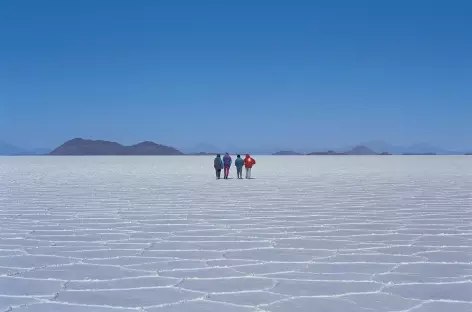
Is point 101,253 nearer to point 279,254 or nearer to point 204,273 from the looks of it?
point 204,273

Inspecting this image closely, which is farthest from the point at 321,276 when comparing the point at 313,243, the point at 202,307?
the point at 313,243

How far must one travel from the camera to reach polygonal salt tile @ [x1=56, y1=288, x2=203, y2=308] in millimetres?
3598

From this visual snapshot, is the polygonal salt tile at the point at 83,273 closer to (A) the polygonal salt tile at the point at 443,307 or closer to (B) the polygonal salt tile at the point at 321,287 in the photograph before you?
(B) the polygonal salt tile at the point at 321,287

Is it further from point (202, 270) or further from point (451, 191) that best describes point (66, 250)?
point (451, 191)

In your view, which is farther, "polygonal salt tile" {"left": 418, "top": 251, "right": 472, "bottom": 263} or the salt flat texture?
"polygonal salt tile" {"left": 418, "top": 251, "right": 472, "bottom": 263}

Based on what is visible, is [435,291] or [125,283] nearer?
[435,291]

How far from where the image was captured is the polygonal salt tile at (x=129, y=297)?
360 cm

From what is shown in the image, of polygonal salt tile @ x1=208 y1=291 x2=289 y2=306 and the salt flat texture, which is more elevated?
the salt flat texture

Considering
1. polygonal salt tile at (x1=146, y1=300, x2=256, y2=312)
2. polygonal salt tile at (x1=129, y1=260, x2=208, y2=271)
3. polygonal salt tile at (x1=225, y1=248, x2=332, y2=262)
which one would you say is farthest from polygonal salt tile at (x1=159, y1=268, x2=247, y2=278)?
polygonal salt tile at (x1=146, y1=300, x2=256, y2=312)

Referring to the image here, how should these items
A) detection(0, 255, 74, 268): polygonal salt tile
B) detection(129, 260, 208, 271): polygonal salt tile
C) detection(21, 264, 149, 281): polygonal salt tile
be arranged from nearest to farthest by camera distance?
detection(21, 264, 149, 281): polygonal salt tile < detection(129, 260, 208, 271): polygonal salt tile < detection(0, 255, 74, 268): polygonal salt tile

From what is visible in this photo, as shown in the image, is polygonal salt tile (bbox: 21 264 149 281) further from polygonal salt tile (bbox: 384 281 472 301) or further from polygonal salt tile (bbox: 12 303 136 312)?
polygonal salt tile (bbox: 384 281 472 301)

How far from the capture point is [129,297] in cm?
372

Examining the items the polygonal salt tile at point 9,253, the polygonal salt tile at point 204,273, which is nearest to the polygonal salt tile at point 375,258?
the polygonal salt tile at point 204,273

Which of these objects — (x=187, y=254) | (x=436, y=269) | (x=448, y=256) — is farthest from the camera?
(x=187, y=254)
